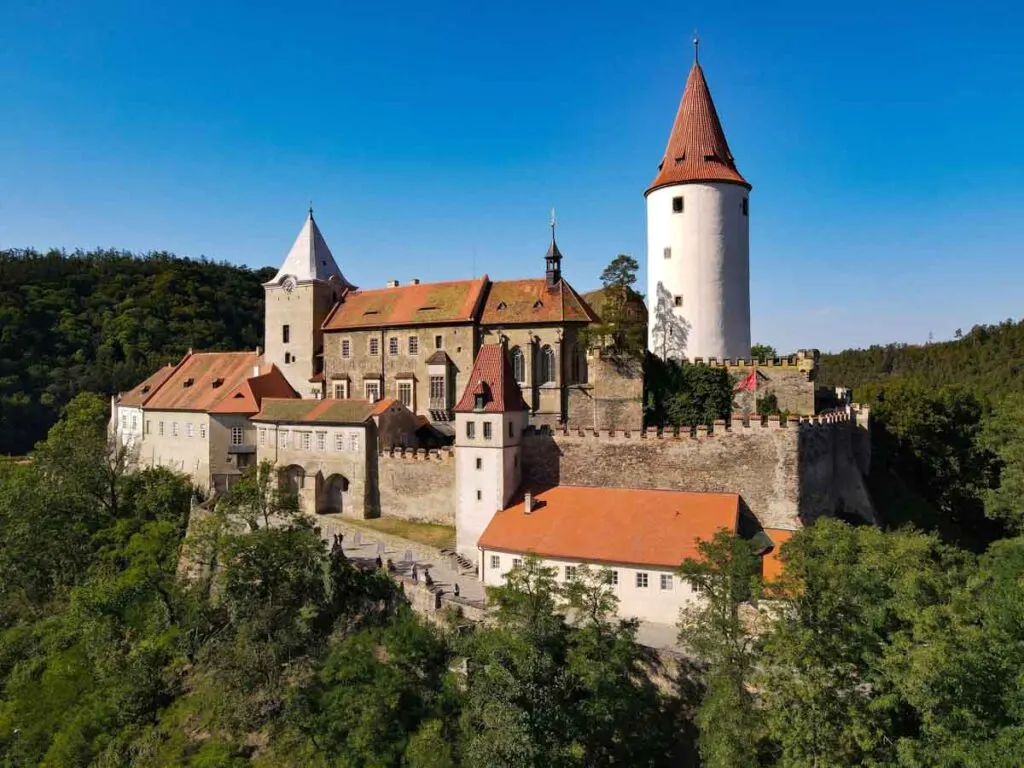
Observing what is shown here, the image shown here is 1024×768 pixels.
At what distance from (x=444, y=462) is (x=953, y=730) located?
25.0m

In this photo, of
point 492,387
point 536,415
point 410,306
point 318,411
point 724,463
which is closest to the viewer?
point 724,463

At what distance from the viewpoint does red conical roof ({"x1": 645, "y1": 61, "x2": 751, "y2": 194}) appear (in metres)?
39.7

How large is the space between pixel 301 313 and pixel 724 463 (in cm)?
3258

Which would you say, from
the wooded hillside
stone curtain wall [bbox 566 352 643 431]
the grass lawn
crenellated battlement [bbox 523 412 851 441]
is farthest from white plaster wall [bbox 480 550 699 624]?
the wooded hillside

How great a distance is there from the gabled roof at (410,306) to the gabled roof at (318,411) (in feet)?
24.9

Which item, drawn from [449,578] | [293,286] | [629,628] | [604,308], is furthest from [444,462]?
[293,286]

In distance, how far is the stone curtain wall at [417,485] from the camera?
36438 millimetres

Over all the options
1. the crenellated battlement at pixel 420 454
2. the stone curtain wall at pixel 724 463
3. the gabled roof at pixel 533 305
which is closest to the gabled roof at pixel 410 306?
the gabled roof at pixel 533 305

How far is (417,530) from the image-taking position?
35.9 meters

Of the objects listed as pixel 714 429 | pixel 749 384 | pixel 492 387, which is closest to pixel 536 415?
pixel 492 387

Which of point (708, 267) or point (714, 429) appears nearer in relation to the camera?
point (714, 429)

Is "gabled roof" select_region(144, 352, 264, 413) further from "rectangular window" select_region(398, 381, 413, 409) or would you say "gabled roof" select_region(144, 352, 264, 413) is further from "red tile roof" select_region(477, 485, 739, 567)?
"red tile roof" select_region(477, 485, 739, 567)

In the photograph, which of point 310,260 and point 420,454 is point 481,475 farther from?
point 310,260

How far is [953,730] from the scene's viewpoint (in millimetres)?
16141
